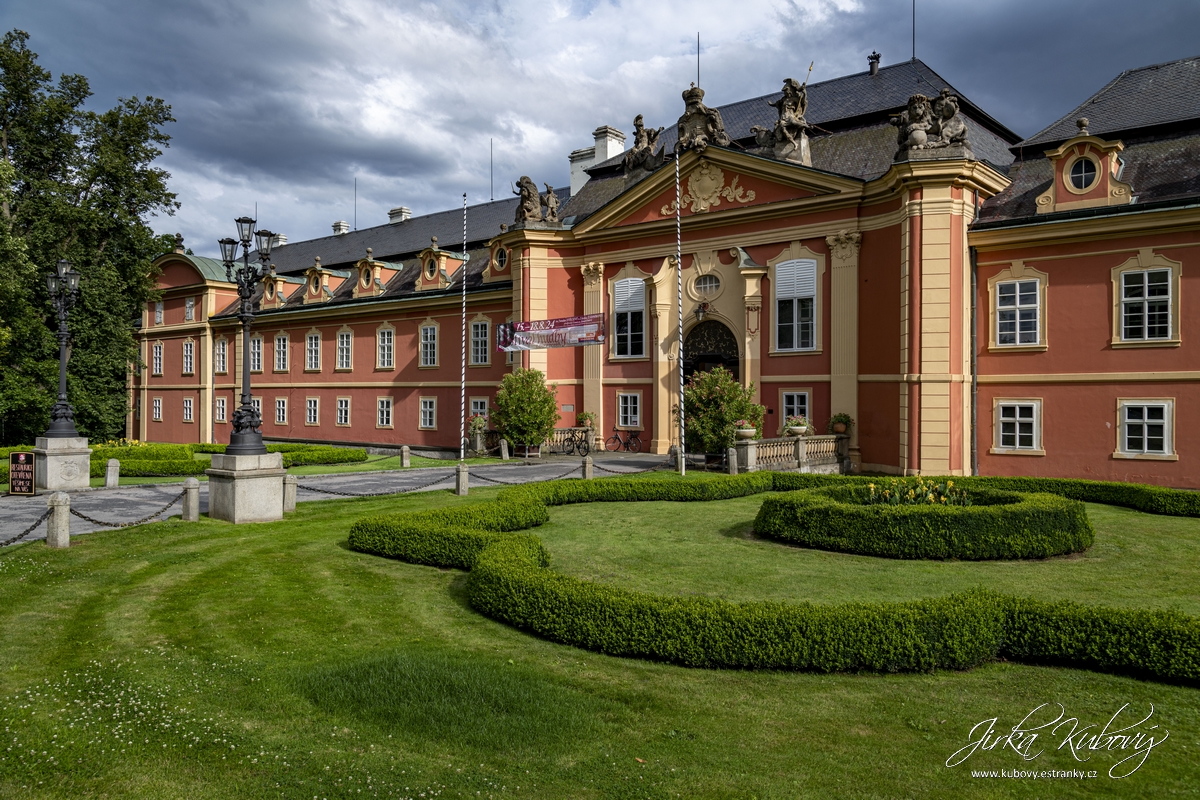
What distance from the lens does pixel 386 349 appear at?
3884 cm

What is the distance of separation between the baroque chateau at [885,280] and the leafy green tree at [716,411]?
2194 millimetres

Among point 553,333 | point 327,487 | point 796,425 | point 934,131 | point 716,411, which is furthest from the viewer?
point 553,333

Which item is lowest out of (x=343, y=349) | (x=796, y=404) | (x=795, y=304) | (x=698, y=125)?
(x=796, y=404)

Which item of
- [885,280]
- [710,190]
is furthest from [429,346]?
[885,280]

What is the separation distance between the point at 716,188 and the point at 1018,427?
1225 centimetres

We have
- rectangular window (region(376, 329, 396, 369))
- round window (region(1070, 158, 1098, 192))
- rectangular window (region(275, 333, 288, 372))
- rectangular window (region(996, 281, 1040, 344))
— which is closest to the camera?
round window (region(1070, 158, 1098, 192))

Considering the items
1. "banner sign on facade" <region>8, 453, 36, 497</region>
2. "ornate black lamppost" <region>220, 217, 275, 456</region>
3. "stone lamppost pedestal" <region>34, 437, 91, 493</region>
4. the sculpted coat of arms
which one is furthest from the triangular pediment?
"banner sign on facade" <region>8, 453, 36, 497</region>

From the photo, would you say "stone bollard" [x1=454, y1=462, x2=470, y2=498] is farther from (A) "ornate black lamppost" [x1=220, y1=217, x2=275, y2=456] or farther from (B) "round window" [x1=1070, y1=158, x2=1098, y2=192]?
(B) "round window" [x1=1070, y1=158, x2=1098, y2=192]

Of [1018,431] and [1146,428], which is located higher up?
[1146,428]

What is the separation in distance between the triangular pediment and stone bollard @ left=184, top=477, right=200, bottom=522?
732 inches

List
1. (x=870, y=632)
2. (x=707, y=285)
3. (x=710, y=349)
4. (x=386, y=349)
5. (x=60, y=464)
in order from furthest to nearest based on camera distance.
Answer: (x=386, y=349) < (x=710, y=349) < (x=707, y=285) < (x=60, y=464) < (x=870, y=632)

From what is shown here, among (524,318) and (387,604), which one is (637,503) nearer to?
(387,604)

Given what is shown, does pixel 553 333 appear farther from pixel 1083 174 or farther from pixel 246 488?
pixel 1083 174

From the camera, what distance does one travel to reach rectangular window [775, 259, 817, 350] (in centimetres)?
2578
